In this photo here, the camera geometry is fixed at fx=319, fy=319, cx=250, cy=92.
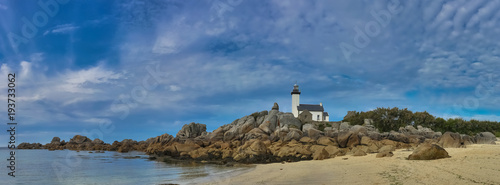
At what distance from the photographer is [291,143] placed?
37469 millimetres

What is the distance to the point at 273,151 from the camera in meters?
34.7

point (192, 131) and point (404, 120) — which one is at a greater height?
point (404, 120)

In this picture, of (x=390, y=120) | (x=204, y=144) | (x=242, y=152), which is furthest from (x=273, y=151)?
(x=390, y=120)

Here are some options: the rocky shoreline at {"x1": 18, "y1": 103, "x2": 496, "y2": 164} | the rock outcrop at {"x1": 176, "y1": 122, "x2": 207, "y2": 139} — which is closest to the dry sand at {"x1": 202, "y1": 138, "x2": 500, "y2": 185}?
the rocky shoreline at {"x1": 18, "y1": 103, "x2": 496, "y2": 164}

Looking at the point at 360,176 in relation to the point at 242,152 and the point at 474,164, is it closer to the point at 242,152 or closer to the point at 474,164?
the point at 474,164

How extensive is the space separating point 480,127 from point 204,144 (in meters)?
57.8

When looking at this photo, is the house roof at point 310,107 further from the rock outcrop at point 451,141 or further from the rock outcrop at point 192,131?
the rock outcrop at point 451,141

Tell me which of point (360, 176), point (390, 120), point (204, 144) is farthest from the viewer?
point (390, 120)

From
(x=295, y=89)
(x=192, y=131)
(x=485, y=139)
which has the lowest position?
(x=485, y=139)

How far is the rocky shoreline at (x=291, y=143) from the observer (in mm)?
29266

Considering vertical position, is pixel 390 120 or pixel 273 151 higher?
pixel 390 120

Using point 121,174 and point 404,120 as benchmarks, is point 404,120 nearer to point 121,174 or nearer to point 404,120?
point 404,120

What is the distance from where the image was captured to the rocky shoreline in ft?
96.0

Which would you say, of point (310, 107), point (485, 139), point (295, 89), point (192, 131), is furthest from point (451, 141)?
point (295, 89)
